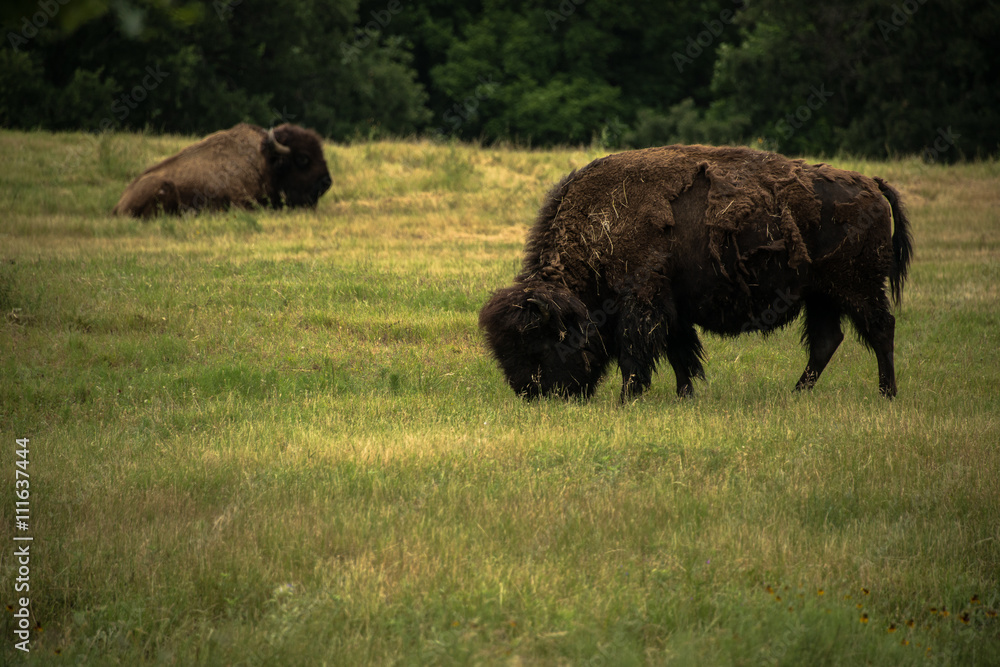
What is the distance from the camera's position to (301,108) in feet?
125

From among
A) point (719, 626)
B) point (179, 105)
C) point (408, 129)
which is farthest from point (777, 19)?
point (719, 626)

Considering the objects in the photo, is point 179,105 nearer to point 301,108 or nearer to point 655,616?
point 301,108

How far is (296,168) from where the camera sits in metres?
17.8

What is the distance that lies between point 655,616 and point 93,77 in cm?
2985

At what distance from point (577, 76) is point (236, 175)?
25.4 metres

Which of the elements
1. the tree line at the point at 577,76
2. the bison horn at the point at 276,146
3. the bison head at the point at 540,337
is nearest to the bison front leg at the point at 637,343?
the bison head at the point at 540,337

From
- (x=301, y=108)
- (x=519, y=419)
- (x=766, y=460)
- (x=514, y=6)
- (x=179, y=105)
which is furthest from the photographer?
(x=514, y=6)

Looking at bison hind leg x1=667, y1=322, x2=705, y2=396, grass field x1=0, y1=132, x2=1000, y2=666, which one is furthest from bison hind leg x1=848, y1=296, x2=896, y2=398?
bison hind leg x1=667, y1=322, x2=705, y2=396

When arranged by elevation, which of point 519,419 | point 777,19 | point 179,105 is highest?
point 777,19

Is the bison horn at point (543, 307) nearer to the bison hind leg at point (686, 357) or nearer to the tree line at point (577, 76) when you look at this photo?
the bison hind leg at point (686, 357)

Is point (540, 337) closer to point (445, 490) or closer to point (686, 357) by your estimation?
point (686, 357)

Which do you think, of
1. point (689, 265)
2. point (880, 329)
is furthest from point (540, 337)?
point (880, 329)

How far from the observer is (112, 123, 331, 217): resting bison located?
16.3m

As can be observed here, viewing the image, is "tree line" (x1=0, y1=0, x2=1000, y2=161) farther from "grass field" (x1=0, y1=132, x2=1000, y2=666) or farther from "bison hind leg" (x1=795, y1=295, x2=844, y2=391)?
"bison hind leg" (x1=795, y1=295, x2=844, y2=391)
